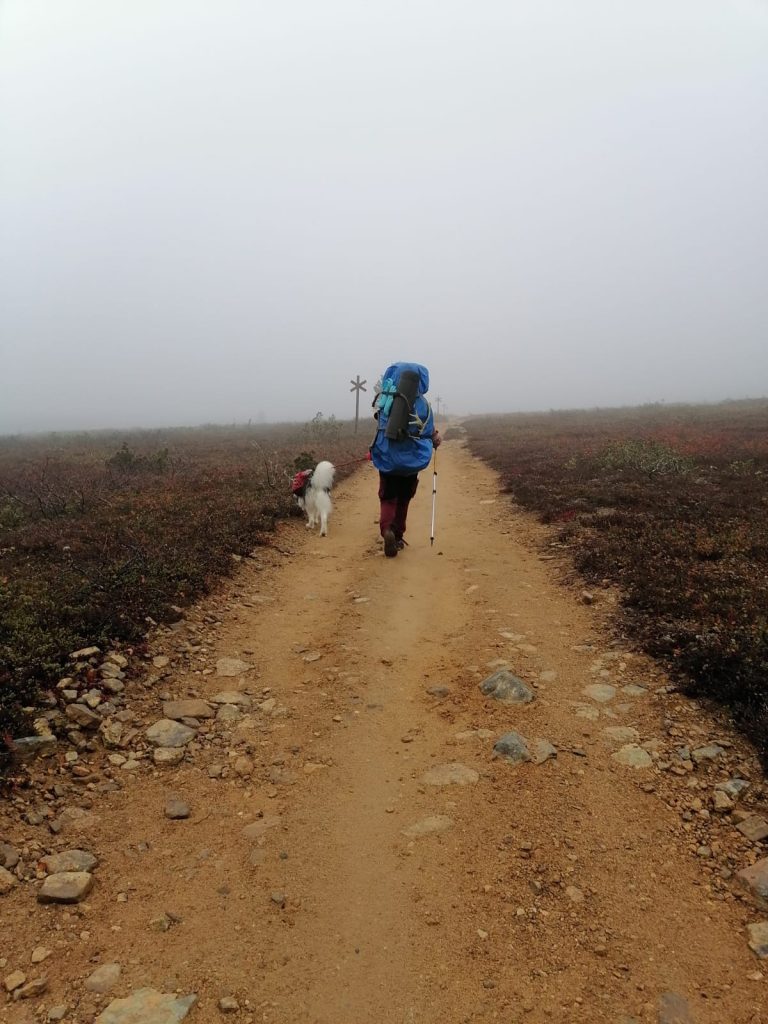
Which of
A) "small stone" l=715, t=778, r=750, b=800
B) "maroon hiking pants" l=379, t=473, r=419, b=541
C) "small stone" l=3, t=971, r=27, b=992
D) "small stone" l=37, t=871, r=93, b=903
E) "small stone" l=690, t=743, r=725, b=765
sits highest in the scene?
"maroon hiking pants" l=379, t=473, r=419, b=541

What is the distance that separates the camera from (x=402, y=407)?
8164mm

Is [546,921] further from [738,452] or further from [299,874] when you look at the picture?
[738,452]

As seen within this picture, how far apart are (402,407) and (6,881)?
6660 mm

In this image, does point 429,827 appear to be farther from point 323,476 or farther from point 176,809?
point 323,476

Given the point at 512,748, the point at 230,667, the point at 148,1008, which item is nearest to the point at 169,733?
the point at 230,667

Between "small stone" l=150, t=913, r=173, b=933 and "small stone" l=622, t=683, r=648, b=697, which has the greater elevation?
"small stone" l=622, t=683, r=648, b=697

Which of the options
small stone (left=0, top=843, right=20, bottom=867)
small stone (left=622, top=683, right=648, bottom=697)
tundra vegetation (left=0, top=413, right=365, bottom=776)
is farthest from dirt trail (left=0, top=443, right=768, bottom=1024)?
tundra vegetation (left=0, top=413, right=365, bottom=776)

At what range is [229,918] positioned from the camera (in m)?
2.78

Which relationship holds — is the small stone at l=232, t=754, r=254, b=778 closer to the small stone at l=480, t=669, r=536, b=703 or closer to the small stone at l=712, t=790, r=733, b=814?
the small stone at l=480, t=669, r=536, b=703

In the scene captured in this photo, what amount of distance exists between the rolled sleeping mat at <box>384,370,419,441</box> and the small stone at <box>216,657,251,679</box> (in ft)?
13.1

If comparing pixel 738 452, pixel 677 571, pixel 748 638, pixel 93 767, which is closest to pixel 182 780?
pixel 93 767

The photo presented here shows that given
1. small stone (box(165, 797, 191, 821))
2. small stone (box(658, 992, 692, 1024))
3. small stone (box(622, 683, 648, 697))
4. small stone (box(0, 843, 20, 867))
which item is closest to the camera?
small stone (box(658, 992, 692, 1024))

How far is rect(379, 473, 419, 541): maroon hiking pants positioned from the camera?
8.72 meters

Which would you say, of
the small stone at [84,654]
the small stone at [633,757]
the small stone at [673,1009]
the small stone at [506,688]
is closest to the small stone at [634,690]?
the small stone at [633,757]
